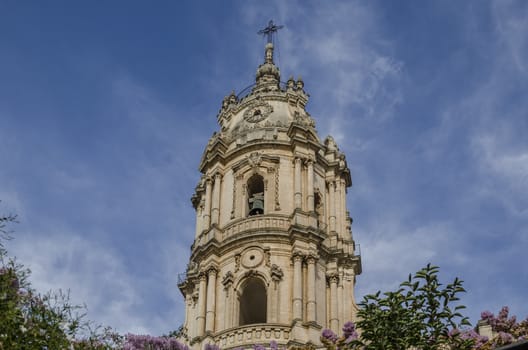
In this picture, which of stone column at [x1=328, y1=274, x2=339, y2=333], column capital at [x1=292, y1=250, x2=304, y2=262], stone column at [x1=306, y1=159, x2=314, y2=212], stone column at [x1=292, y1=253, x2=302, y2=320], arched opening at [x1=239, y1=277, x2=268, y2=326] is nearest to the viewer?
stone column at [x1=292, y1=253, x2=302, y2=320]

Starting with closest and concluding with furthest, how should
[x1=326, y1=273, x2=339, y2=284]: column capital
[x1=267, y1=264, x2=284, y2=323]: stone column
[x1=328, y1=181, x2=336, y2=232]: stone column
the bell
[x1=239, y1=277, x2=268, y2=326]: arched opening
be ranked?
[x1=267, y1=264, x2=284, y2=323]: stone column < [x1=239, y1=277, x2=268, y2=326]: arched opening < [x1=326, y1=273, x2=339, y2=284]: column capital < the bell < [x1=328, y1=181, x2=336, y2=232]: stone column

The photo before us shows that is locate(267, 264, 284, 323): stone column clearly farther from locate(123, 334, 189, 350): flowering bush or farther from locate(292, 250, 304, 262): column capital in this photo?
locate(123, 334, 189, 350): flowering bush

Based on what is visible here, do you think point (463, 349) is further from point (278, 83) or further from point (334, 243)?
point (278, 83)

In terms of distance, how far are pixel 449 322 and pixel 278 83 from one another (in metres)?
26.0

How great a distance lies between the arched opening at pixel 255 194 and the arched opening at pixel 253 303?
3.47 meters

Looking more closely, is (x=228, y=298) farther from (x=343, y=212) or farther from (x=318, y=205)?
(x=343, y=212)

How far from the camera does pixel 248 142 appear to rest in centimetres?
3688

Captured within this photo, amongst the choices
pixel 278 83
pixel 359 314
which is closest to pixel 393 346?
pixel 359 314

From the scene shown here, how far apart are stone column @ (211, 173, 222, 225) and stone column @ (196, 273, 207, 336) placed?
102 inches

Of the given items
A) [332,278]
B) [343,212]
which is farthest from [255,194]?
[332,278]

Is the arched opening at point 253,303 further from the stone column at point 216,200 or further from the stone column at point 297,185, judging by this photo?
the stone column at point 297,185

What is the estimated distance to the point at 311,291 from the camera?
32188 mm

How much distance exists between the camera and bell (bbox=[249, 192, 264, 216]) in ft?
118

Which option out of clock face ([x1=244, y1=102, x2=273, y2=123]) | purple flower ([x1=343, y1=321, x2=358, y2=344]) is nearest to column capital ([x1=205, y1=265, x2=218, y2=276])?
clock face ([x1=244, y1=102, x2=273, y2=123])
